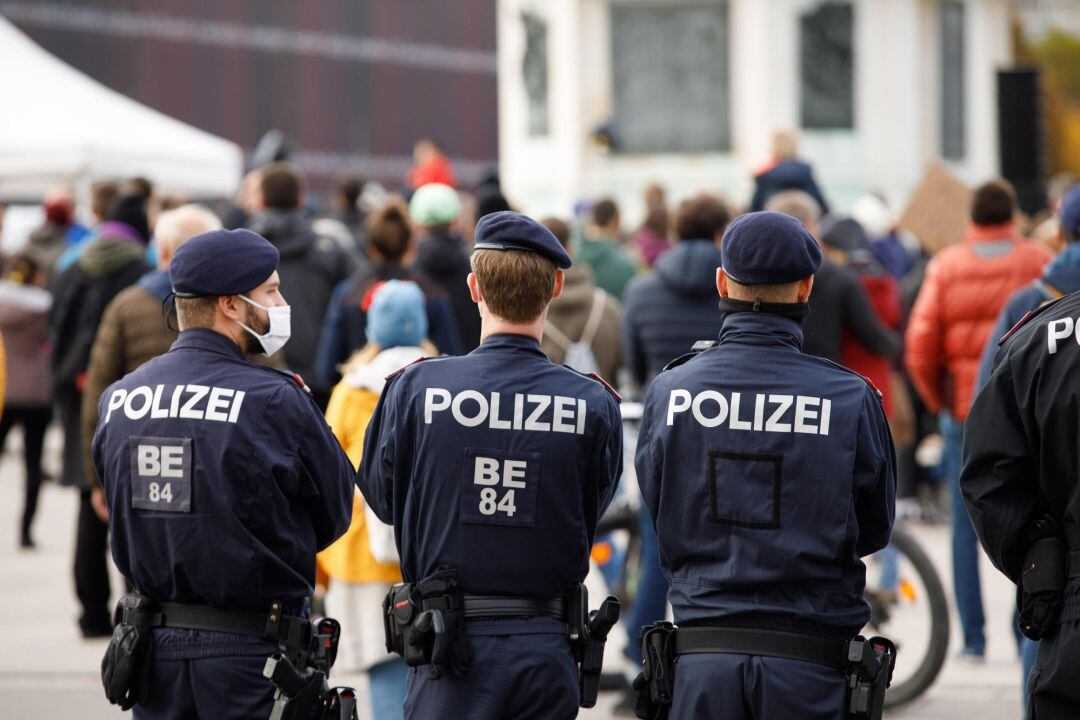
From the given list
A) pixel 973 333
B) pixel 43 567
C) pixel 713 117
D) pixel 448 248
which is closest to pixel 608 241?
pixel 448 248

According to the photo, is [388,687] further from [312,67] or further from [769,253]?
[312,67]

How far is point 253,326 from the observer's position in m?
4.81

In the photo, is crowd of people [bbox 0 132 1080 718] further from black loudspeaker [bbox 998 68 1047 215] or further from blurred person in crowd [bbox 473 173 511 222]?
black loudspeaker [bbox 998 68 1047 215]

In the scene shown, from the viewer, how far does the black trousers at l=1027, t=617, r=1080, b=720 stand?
170 inches

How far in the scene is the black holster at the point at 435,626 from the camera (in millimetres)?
4473

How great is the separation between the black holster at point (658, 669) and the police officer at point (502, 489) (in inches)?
7.7

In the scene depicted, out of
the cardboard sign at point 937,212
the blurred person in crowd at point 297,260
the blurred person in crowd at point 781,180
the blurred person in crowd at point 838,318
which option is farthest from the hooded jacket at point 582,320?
the cardboard sign at point 937,212

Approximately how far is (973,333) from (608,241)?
3189 millimetres

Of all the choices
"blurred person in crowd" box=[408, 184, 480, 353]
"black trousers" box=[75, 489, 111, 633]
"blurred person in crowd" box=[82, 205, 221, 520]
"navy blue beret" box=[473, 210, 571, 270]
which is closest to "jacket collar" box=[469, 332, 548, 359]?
"navy blue beret" box=[473, 210, 571, 270]

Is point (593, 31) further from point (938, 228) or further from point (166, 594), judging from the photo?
point (166, 594)

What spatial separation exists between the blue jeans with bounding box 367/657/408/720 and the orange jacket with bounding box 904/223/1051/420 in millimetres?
3441

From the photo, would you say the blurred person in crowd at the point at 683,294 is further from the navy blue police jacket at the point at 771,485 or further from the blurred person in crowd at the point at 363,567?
the navy blue police jacket at the point at 771,485

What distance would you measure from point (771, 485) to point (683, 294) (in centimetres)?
335

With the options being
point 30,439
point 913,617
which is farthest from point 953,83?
point 913,617
